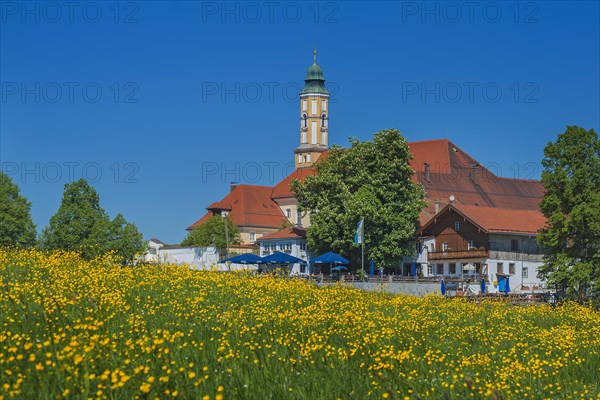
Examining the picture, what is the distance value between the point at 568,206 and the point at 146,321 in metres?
38.9

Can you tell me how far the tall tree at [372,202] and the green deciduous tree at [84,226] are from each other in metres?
19.7

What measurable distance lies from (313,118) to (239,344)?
5840 inches

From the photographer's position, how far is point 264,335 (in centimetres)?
1808

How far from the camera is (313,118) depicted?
164m

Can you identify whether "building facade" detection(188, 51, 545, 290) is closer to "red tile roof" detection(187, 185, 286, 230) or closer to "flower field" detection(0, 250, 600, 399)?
"red tile roof" detection(187, 185, 286, 230)

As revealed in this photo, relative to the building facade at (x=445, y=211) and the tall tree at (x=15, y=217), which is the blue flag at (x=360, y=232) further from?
the tall tree at (x=15, y=217)

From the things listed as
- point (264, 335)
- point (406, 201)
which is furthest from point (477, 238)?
point (264, 335)

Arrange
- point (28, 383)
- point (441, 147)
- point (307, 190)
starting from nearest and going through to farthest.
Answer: point (28, 383), point (307, 190), point (441, 147)

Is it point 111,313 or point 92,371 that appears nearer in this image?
point 92,371

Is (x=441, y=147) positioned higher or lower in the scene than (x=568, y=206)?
higher

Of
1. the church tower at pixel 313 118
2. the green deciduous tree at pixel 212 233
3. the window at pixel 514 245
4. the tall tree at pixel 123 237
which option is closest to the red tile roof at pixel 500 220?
the window at pixel 514 245

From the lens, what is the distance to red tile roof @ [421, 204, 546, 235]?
75062 millimetres

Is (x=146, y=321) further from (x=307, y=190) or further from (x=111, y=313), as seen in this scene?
(x=307, y=190)

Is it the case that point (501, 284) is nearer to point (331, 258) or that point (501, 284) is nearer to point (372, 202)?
point (372, 202)
